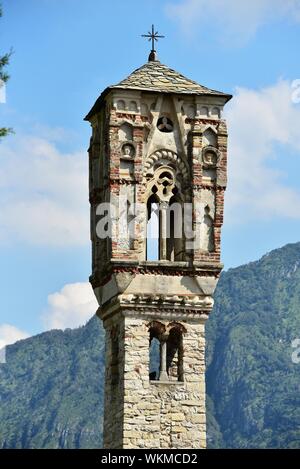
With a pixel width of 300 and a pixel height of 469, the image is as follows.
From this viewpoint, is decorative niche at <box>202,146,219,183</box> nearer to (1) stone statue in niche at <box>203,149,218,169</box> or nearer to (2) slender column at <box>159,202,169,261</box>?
(1) stone statue in niche at <box>203,149,218,169</box>

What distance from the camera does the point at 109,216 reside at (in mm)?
40531

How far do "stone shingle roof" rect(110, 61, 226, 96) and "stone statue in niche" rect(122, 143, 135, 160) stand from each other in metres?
1.40

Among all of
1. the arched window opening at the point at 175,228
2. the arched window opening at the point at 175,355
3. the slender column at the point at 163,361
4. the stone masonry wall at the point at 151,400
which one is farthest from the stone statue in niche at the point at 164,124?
the slender column at the point at 163,361

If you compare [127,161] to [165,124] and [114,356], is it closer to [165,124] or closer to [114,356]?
[165,124]

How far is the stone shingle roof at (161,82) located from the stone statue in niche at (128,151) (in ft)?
4.59

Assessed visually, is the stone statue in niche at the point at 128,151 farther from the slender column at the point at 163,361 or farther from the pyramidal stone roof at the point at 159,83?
the slender column at the point at 163,361

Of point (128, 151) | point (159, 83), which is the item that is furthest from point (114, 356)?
point (159, 83)

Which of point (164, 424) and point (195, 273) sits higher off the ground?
point (195, 273)

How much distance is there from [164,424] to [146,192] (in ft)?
18.5

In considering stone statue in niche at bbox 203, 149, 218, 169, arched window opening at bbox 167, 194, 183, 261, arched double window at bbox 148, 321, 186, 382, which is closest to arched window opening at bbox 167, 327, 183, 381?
arched double window at bbox 148, 321, 186, 382

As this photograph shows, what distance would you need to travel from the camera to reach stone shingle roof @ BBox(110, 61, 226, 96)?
40688 millimetres

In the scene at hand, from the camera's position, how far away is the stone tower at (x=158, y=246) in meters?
39.2
